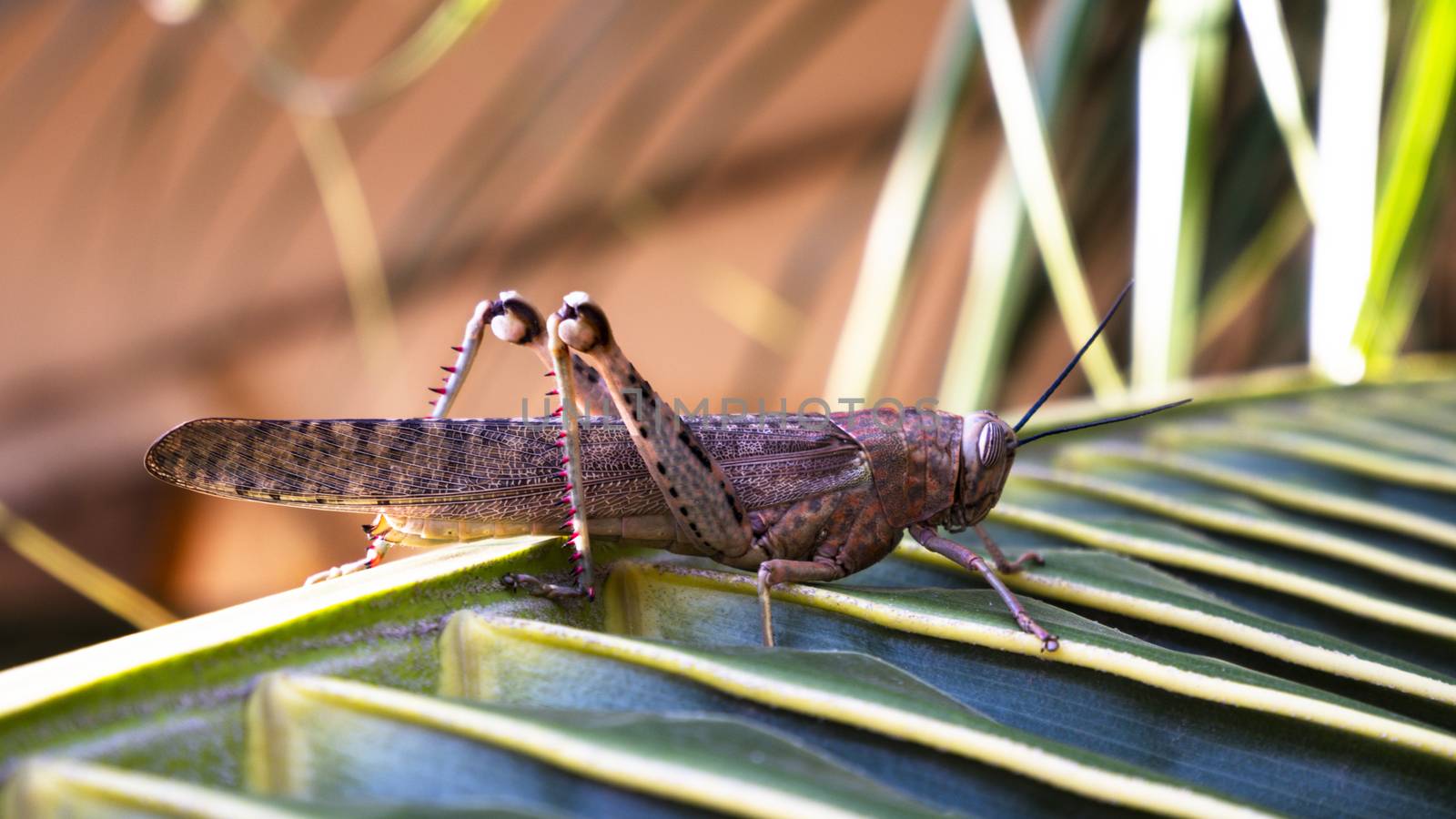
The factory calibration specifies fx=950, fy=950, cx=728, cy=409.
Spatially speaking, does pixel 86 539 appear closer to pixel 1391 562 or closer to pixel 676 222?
pixel 676 222

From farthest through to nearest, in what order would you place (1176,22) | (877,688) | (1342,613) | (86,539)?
(86,539) < (1176,22) < (1342,613) < (877,688)

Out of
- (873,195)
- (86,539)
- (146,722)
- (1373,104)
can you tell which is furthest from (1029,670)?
(86,539)

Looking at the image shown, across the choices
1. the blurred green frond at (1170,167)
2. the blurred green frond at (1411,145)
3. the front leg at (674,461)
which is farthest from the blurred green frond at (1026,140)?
the front leg at (674,461)

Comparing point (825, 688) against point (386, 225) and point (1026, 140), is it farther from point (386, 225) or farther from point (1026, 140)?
point (386, 225)

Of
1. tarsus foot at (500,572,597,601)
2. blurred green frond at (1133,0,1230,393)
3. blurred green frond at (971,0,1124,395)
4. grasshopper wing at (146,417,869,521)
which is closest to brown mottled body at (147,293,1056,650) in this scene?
grasshopper wing at (146,417,869,521)

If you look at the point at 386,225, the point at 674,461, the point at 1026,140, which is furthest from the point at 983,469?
the point at 386,225

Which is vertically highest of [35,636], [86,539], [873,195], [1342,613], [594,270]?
[873,195]
